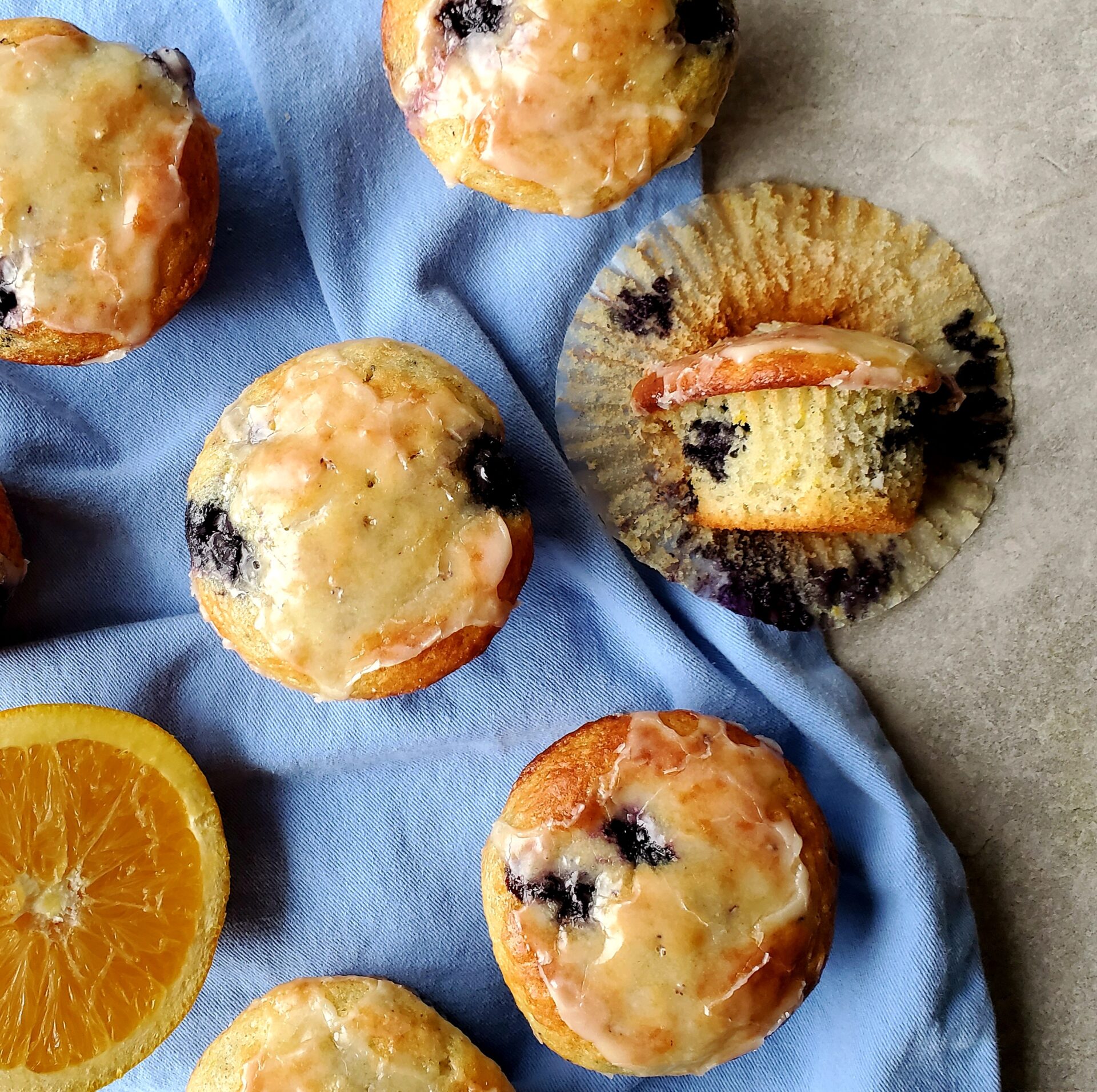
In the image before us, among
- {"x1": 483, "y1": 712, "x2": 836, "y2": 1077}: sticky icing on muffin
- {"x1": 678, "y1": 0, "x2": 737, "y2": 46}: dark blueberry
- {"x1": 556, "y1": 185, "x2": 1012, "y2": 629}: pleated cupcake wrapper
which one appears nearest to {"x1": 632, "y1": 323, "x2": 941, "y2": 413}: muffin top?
{"x1": 556, "y1": 185, "x2": 1012, "y2": 629}: pleated cupcake wrapper

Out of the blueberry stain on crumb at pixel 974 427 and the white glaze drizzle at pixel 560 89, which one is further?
the blueberry stain on crumb at pixel 974 427

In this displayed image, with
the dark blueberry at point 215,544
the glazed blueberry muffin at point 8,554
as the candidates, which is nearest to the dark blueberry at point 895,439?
the dark blueberry at point 215,544

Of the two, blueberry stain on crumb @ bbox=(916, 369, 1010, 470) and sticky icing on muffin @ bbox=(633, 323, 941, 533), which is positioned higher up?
sticky icing on muffin @ bbox=(633, 323, 941, 533)

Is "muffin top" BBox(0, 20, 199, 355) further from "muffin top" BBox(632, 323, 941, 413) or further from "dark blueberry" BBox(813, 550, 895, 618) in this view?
"dark blueberry" BBox(813, 550, 895, 618)

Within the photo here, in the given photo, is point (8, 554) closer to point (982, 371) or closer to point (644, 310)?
point (644, 310)

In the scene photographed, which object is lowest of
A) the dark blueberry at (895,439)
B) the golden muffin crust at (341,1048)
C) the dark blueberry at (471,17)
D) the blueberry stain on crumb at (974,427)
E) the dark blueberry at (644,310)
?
the golden muffin crust at (341,1048)

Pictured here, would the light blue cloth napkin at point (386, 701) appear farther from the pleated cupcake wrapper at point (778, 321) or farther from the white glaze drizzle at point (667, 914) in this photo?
the white glaze drizzle at point (667, 914)
